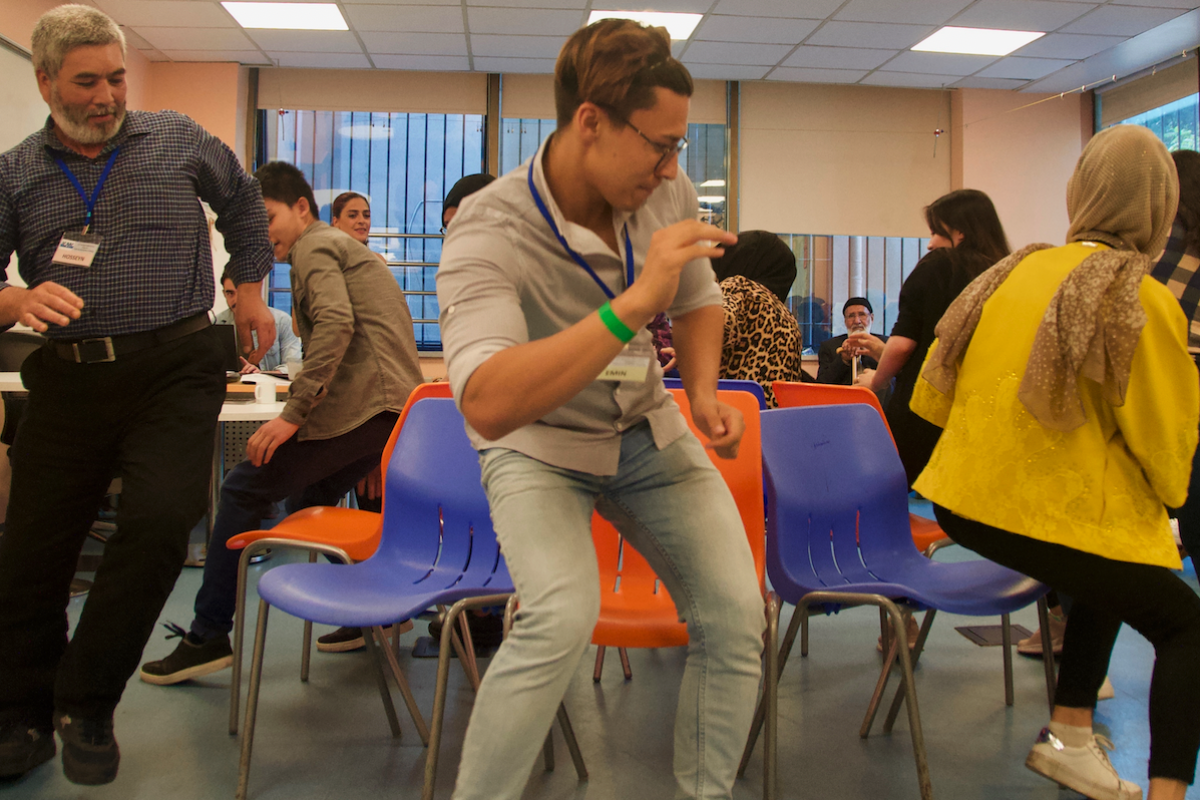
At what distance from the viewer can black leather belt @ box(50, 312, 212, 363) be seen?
5.52 feet

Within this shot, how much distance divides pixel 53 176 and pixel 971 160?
7.27 meters

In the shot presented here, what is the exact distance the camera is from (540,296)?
1.17 meters

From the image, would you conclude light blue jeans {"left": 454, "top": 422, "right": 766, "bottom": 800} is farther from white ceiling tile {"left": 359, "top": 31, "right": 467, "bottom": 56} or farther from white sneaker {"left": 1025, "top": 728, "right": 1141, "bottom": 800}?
white ceiling tile {"left": 359, "top": 31, "right": 467, "bottom": 56}

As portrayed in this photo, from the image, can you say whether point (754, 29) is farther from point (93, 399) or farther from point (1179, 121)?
point (93, 399)

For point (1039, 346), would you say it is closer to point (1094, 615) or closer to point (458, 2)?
point (1094, 615)

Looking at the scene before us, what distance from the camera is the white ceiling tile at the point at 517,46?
6129 millimetres

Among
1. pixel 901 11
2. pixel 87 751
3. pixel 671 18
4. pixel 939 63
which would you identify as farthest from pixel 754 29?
pixel 87 751

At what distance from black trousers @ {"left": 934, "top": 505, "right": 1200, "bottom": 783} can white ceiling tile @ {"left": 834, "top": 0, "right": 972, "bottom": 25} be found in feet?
16.3

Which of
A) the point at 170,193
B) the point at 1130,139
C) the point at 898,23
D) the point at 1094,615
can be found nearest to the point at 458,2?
the point at 898,23

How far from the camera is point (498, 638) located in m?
2.61

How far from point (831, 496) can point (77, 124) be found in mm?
1770

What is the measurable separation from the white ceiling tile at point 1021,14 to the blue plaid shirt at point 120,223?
5480mm

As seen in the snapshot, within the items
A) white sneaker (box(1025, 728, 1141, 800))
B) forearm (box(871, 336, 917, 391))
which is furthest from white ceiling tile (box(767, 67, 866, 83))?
white sneaker (box(1025, 728, 1141, 800))

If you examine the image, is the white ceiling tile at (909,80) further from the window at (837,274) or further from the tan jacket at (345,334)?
the tan jacket at (345,334)
